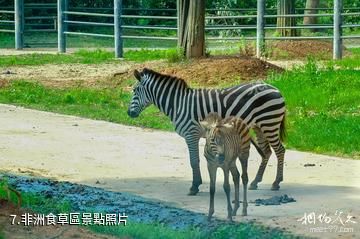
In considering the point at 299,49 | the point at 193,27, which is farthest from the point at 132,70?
the point at 299,49

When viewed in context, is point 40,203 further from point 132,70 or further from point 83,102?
point 132,70

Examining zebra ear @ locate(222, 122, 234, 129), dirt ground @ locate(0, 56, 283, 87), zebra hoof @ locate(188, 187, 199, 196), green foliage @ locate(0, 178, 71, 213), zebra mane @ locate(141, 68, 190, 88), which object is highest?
zebra mane @ locate(141, 68, 190, 88)

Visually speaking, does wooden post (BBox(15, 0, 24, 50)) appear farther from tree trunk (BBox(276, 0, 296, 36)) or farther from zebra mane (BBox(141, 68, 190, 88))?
zebra mane (BBox(141, 68, 190, 88))

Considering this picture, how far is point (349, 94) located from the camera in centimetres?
1819

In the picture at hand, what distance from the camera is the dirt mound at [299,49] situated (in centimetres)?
2608

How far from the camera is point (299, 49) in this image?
1054 inches

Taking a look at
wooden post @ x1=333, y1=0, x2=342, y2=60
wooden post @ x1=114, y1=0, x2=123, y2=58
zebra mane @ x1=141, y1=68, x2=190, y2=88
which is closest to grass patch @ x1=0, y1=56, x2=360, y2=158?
zebra mane @ x1=141, y1=68, x2=190, y2=88

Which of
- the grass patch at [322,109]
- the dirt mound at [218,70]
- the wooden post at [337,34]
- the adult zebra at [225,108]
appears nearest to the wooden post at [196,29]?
the dirt mound at [218,70]

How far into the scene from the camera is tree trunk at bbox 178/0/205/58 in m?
21.7

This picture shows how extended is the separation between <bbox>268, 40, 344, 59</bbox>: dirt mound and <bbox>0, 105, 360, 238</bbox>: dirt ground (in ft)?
31.4

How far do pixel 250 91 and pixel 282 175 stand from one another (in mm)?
1010

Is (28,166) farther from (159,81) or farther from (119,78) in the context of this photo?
(119,78)

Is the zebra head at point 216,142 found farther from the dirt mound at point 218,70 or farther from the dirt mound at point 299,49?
the dirt mound at point 299,49

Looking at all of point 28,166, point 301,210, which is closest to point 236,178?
point 301,210
